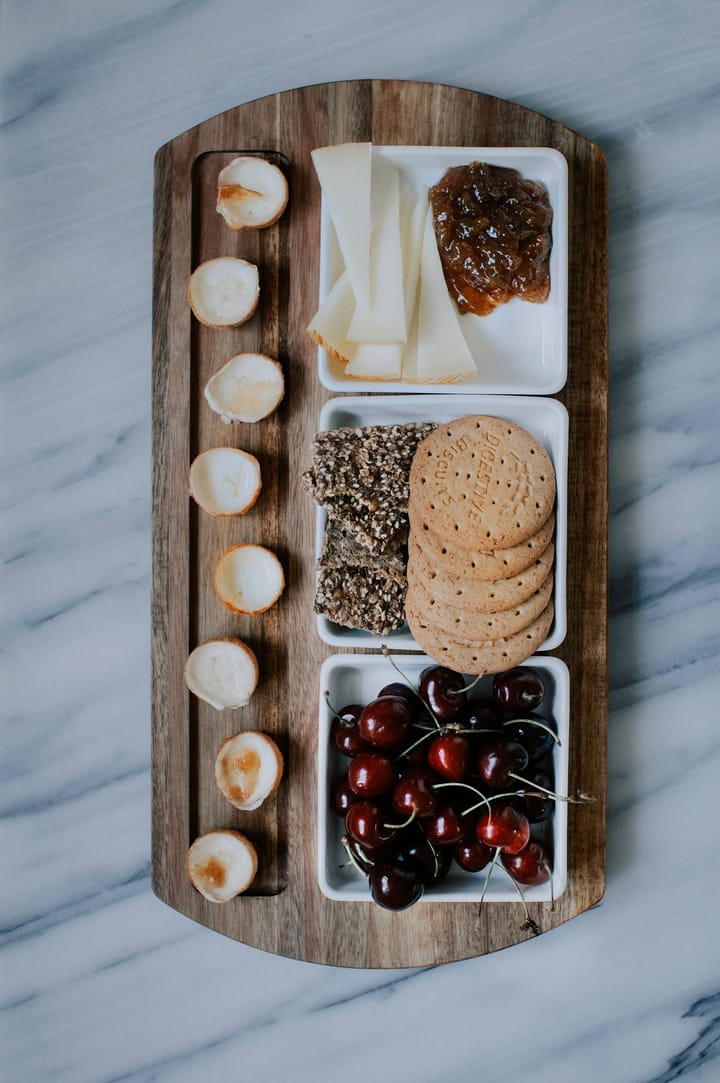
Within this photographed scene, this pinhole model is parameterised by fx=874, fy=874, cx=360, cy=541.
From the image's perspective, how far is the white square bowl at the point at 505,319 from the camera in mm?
1178

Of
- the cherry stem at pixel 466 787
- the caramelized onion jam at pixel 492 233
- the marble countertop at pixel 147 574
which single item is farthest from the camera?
the marble countertop at pixel 147 574

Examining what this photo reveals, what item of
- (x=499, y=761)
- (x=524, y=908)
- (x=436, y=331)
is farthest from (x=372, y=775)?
(x=436, y=331)

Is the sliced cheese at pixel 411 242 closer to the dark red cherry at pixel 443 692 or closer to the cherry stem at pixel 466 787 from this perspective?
the dark red cherry at pixel 443 692

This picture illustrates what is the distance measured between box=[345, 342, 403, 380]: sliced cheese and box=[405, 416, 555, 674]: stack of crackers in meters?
0.13

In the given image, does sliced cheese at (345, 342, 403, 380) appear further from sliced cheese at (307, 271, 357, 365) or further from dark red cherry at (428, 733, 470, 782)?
dark red cherry at (428, 733, 470, 782)

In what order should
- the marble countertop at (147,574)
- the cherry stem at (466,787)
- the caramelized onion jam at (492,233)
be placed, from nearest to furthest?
the cherry stem at (466,787), the caramelized onion jam at (492,233), the marble countertop at (147,574)

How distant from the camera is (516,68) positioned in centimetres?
132

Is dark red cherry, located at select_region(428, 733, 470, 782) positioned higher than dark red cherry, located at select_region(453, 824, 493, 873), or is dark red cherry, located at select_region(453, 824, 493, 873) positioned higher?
dark red cherry, located at select_region(428, 733, 470, 782)

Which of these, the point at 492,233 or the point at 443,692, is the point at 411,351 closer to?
the point at 492,233

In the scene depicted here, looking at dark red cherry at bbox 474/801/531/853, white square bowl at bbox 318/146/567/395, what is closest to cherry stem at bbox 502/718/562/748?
dark red cherry at bbox 474/801/531/853

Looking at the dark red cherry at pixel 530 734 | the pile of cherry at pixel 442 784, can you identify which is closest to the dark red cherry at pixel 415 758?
the pile of cherry at pixel 442 784

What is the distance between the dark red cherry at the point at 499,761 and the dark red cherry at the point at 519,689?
0.17 ft

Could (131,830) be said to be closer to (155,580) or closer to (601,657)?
(155,580)

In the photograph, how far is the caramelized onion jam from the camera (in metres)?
1.19
